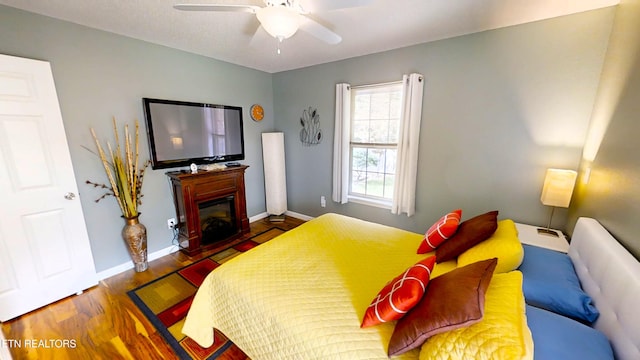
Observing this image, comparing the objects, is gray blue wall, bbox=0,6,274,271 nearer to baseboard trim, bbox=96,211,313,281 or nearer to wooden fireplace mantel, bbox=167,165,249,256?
baseboard trim, bbox=96,211,313,281

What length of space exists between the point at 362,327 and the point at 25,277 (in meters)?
2.68

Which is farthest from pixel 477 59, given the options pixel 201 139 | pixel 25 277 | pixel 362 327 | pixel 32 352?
pixel 25 277

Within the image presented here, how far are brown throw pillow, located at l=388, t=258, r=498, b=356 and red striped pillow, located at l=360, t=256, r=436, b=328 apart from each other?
29 millimetres

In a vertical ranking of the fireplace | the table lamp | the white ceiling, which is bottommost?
the fireplace

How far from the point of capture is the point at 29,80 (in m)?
1.79

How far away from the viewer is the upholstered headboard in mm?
869

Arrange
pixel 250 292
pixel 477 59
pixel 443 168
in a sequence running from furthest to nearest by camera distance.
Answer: pixel 443 168
pixel 477 59
pixel 250 292

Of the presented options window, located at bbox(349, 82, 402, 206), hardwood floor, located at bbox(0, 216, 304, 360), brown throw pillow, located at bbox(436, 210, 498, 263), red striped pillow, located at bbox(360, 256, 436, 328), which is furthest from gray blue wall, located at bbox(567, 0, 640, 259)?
hardwood floor, located at bbox(0, 216, 304, 360)

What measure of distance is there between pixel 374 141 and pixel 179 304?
2.69 metres

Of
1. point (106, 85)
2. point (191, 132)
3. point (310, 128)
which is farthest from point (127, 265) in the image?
point (310, 128)

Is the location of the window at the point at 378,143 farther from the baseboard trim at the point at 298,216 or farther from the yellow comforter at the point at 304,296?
the yellow comforter at the point at 304,296

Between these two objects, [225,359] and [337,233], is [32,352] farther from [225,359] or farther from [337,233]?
[337,233]

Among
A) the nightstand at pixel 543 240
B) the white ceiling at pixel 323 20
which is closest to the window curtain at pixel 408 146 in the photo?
the white ceiling at pixel 323 20

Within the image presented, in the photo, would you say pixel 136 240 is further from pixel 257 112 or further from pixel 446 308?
pixel 446 308
